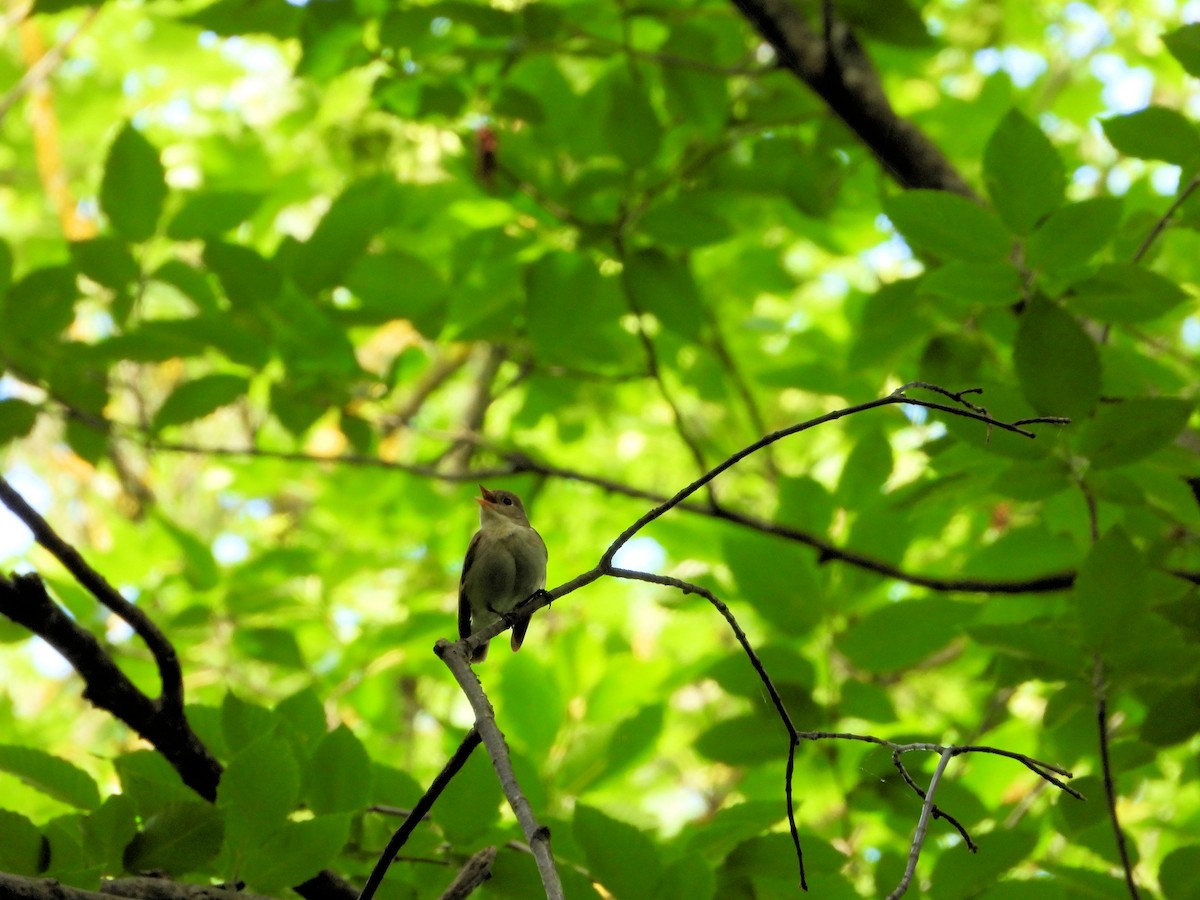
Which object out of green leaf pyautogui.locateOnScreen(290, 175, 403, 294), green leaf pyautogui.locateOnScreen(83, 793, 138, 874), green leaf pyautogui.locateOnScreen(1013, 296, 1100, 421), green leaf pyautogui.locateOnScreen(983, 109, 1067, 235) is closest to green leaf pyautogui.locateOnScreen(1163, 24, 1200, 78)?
green leaf pyautogui.locateOnScreen(983, 109, 1067, 235)

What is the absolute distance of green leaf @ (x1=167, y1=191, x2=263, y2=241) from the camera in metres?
3.37

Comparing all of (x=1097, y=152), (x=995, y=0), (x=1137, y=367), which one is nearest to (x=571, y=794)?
(x=1137, y=367)

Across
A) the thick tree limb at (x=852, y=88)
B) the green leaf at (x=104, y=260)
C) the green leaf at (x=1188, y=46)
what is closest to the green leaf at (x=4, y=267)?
the green leaf at (x=104, y=260)

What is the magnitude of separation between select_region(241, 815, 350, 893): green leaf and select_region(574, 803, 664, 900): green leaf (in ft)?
1.53

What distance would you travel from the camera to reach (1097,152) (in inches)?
279

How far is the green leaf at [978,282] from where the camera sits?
2.47 m

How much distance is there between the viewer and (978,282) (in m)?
2.49

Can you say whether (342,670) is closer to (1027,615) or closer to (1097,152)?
(1027,615)

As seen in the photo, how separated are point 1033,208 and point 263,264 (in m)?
2.12

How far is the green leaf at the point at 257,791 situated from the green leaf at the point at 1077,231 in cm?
188

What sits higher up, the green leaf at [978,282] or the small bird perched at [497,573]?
the green leaf at [978,282]

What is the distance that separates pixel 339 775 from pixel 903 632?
143 centimetres

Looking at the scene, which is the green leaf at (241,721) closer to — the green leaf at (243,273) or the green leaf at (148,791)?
the green leaf at (148,791)

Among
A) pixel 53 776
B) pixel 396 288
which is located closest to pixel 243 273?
pixel 396 288
